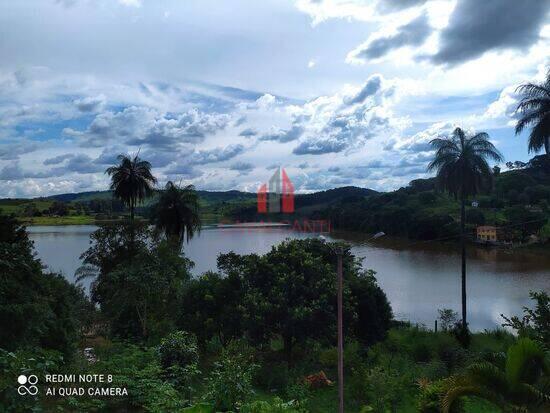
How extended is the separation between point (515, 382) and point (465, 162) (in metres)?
20.8

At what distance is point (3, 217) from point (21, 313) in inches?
267

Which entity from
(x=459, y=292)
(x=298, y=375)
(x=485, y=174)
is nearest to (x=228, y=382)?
(x=298, y=375)

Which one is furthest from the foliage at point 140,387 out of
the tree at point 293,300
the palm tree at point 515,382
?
the tree at point 293,300

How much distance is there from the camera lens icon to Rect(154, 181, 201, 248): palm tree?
85.8 ft

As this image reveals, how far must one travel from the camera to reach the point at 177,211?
34.2m

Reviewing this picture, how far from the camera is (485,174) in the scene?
92.1ft

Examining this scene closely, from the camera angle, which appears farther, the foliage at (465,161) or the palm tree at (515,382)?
the foliage at (465,161)

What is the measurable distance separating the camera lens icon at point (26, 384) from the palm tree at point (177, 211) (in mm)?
26137

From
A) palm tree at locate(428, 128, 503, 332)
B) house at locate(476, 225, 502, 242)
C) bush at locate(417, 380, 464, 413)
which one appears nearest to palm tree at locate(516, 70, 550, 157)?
palm tree at locate(428, 128, 503, 332)

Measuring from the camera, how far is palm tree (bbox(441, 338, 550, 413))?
336 inches

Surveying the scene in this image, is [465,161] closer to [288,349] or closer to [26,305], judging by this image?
[288,349]

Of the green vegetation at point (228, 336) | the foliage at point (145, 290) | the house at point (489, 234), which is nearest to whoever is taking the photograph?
the green vegetation at point (228, 336)

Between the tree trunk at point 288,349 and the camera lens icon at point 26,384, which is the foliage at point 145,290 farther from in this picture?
the camera lens icon at point 26,384

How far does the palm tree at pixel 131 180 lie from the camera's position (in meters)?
34.3
